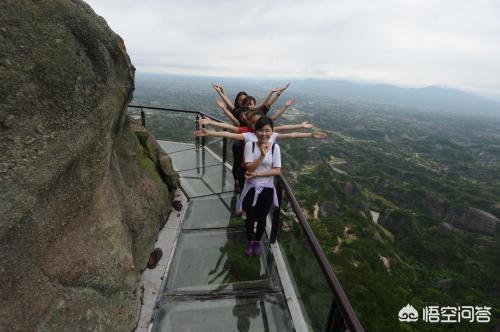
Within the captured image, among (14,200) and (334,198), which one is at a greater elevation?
(14,200)

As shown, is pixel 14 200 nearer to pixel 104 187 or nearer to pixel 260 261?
pixel 104 187

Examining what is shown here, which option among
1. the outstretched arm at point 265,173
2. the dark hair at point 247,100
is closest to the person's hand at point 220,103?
the dark hair at point 247,100

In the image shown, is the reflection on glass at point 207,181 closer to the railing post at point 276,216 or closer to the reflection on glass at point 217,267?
the reflection on glass at point 217,267

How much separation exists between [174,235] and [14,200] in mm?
2633

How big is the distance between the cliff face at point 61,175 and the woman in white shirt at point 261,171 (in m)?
1.54

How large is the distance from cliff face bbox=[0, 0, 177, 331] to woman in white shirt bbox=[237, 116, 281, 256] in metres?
1.54

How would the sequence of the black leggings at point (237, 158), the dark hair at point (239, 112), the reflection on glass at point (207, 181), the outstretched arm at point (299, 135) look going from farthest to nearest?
the reflection on glass at point (207, 181), the black leggings at point (237, 158), the dark hair at point (239, 112), the outstretched arm at point (299, 135)

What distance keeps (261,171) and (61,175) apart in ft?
6.74

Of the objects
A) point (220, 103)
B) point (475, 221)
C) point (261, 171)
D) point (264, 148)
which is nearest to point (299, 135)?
point (264, 148)

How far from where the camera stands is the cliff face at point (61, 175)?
1.90 metres

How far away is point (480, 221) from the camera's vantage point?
61.1 m

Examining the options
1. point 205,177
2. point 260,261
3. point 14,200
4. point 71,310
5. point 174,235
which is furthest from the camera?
point 205,177

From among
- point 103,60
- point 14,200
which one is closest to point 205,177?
point 103,60

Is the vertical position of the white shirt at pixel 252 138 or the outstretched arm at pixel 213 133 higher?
the outstretched arm at pixel 213 133
